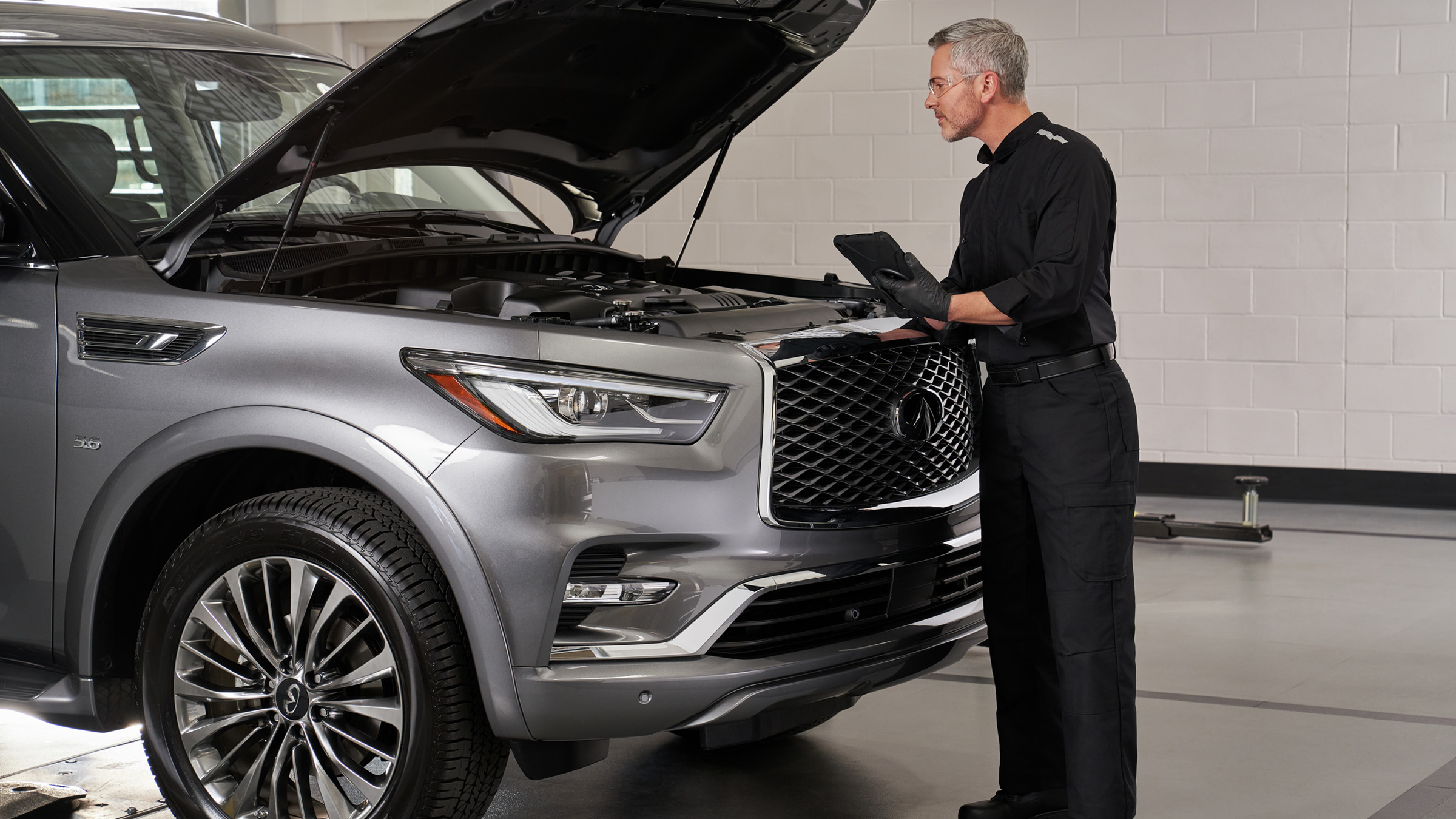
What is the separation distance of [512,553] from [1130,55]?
6405mm

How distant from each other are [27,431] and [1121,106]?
21.0 feet

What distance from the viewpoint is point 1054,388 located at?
2.91m

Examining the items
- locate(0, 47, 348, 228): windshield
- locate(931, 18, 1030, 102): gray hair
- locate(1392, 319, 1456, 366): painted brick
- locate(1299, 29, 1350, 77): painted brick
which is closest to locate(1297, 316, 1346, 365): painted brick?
locate(1392, 319, 1456, 366): painted brick

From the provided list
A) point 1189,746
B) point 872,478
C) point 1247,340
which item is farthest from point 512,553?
point 1247,340

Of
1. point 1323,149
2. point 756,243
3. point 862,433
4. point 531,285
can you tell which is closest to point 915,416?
point 862,433

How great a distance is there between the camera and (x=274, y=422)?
2598 mm

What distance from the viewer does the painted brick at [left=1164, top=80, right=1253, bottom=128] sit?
7.62m

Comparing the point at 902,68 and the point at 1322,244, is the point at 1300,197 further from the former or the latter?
the point at 902,68

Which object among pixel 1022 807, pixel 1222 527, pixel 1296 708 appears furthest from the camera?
pixel 1222 527

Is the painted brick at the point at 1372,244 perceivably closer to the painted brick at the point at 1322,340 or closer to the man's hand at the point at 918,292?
the painted brick at the point at 1322,340

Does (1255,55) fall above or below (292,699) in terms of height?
above

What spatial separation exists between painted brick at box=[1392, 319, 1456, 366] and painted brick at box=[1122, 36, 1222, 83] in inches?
65.6

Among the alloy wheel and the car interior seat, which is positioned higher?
the car interior seat

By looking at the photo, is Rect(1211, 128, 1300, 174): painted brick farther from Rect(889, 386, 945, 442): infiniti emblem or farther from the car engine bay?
Rect(889, 386, 945, 442): infiniti emblem
